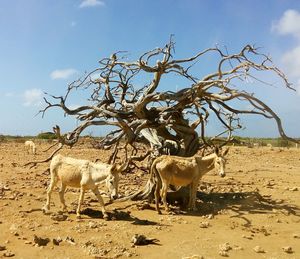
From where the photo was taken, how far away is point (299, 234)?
32.7ft

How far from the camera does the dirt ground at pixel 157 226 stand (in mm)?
8523

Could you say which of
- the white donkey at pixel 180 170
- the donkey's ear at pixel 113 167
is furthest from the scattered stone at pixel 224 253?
the white donkey at pixel 180 170

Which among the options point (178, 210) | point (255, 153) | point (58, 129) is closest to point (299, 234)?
point (178, 210)

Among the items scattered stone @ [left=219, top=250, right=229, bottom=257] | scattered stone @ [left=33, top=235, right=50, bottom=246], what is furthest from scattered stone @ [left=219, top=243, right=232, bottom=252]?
scattered stone @ [left=33, top=235, right=50, bottom=246]

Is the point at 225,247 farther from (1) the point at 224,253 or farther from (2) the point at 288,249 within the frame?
(2) the point at 288,249

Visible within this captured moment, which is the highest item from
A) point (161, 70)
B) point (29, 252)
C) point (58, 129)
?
point (161, 70)

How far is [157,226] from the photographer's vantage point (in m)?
10.1

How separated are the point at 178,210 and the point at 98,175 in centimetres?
254

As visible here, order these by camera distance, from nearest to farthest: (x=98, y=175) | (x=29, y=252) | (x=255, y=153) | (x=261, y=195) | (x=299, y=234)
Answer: (x=29, y=252)
(x=299, y=234)
(x=98, y=175)
(x=261, y=195)
(x=255, y=153)

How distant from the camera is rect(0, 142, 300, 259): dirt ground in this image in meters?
8.52

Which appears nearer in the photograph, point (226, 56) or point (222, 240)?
point (222, 240)

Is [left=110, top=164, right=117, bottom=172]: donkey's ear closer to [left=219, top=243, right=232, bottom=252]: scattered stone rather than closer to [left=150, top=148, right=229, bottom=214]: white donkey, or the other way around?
[left=150, top=148, right=229, bottom=214]: white donkey

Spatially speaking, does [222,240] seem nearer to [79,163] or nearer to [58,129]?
[79,163]

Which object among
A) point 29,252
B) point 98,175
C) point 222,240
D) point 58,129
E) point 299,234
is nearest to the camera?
point 29,252
